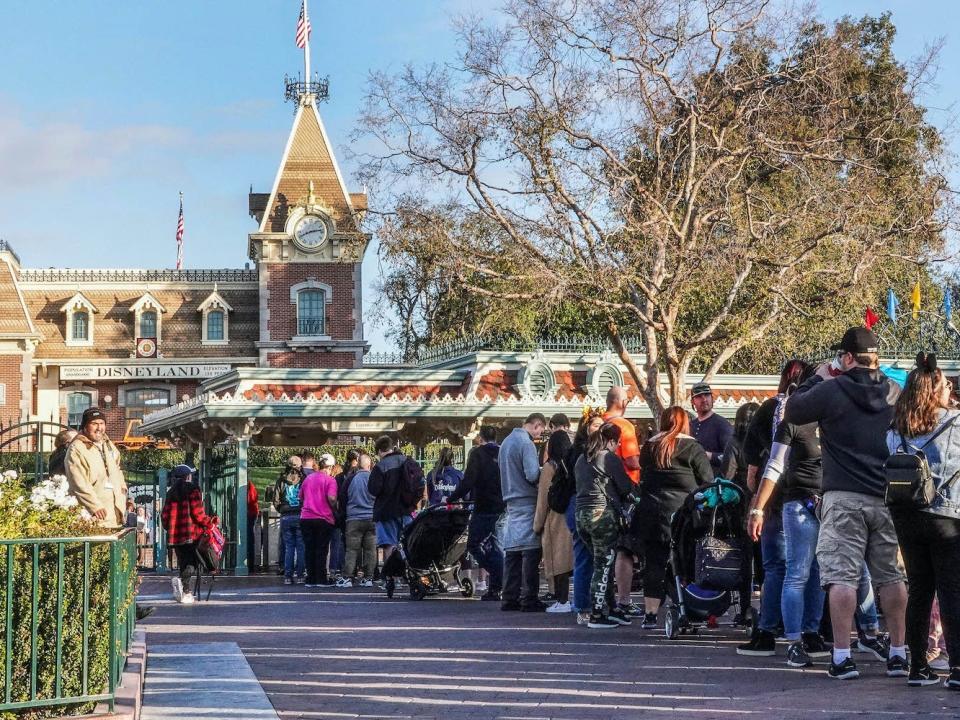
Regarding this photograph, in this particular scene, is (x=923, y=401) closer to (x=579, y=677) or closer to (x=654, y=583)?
(x=579, y=677)

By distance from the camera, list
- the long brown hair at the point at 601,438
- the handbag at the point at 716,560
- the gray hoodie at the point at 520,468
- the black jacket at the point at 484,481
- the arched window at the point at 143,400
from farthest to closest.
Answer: the arched window at the point at 143,400, the black jacket at the point at 484,481, the gray hoodie at the point at 520,468, the long brown hair at the point at 601,438, the handbag at the point at 716,560

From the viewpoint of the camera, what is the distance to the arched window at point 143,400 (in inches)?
2240

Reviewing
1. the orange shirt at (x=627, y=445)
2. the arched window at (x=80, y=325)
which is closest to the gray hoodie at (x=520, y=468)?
the orange shirt at (x=627, y=445)

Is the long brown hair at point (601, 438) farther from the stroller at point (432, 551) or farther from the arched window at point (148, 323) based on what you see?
the arched window at point (148, 323)

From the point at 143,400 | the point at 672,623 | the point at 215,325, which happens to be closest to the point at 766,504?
the point at 672,623

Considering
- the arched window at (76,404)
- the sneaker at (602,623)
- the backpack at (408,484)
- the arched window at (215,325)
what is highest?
the arched window at (215,325)

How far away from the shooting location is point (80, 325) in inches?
2266

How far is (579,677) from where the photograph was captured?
29.0ft

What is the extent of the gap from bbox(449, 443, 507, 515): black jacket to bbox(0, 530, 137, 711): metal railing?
842 centimetres

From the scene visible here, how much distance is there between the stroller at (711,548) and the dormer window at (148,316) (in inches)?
1934

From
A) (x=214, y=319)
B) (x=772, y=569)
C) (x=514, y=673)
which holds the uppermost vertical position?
(x=214, y=319)

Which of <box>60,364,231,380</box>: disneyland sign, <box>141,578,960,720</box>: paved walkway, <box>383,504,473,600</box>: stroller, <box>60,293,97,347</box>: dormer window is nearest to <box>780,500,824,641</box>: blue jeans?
<box>141,578,960,720</box>: paved walkway

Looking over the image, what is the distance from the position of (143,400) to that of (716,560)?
4943cm

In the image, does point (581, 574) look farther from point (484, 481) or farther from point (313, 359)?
point (313, 359)
